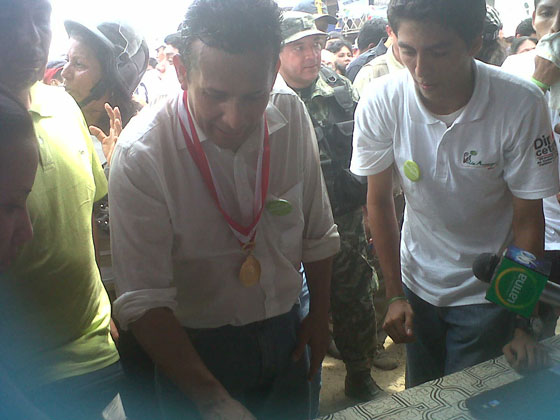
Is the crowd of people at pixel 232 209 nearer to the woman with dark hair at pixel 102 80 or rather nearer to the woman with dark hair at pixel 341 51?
the woman with dark hair at pixel 102 80

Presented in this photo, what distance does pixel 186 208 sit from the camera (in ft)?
2.85

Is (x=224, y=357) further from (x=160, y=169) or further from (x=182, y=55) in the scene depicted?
(x=182, y=55)

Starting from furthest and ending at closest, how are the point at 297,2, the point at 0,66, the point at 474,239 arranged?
the point at 297,2, the point at 474,239, the point at 0,66

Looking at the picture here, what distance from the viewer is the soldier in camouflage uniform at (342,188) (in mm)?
1845

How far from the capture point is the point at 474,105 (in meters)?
1.05

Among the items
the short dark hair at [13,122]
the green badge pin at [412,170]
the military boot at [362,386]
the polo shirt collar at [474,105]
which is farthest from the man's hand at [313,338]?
the military boot at [362,386]

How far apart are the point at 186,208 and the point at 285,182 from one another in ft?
0.63

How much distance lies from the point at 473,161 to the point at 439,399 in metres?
0.47

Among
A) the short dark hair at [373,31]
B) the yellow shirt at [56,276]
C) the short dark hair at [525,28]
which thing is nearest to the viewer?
the yellow shirt at [56,276]

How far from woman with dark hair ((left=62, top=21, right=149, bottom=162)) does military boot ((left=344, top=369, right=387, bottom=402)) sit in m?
1.23

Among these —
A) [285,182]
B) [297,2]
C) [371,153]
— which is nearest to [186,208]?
[285,182]

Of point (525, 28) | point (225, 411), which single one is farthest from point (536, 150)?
point (525, 28)

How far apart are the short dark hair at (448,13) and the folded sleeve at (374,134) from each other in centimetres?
18

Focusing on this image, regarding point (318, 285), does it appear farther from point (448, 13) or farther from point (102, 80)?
point (102, 80)
